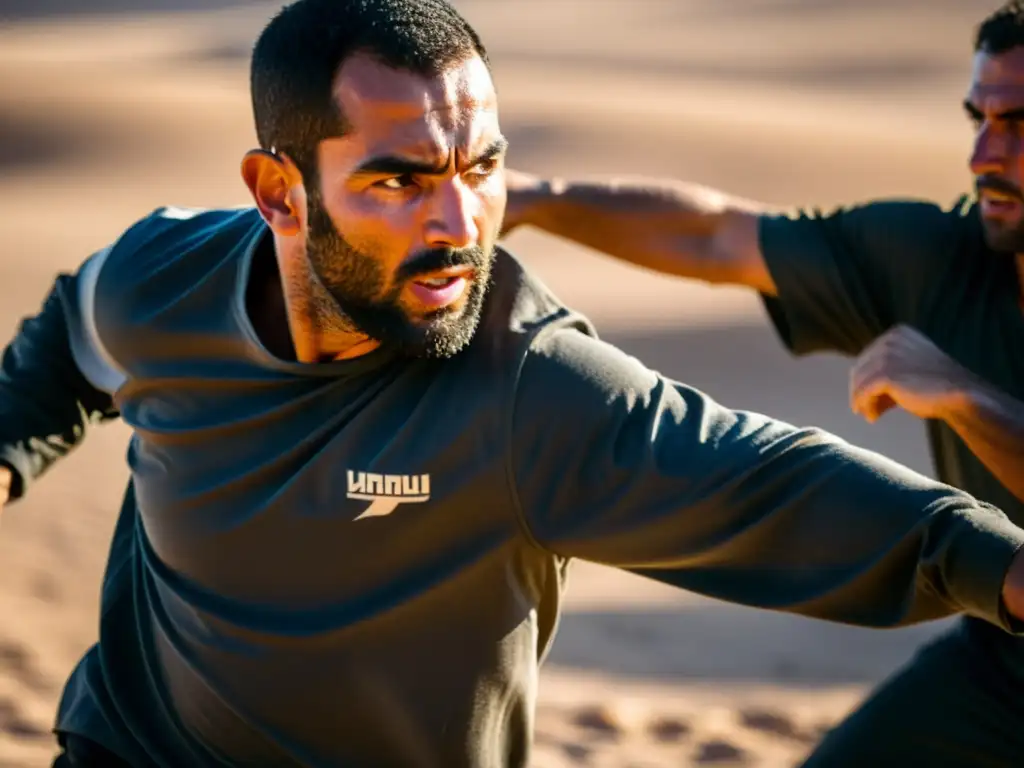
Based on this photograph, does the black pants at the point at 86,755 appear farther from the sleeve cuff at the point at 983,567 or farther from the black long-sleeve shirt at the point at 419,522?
the sleeve cuff at the point at 983,567

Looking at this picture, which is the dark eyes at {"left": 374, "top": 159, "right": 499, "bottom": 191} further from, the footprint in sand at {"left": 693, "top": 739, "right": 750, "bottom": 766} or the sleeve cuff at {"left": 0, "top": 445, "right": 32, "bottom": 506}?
the footprint in sand at {"left": 693, "top": 739, "right": 750, "bottom": 766}

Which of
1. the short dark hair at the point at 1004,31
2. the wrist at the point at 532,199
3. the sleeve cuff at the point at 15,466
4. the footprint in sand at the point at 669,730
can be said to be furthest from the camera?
the footprint in sand at the point at 669,730

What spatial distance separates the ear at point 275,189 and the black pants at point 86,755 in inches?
38.0

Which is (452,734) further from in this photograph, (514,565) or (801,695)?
(801,695)

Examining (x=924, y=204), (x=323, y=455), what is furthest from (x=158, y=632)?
(x=924, y=204)

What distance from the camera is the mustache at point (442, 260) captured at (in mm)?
2672

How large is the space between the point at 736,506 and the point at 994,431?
3.77 ft

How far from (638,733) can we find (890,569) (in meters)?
3.80

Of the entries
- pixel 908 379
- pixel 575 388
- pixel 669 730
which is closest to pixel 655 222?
pixel 908 379

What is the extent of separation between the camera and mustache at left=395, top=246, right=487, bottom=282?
8.77ft

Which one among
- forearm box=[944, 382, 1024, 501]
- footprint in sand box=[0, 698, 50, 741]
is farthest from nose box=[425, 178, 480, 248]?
footprint in sand box=[0, 698, 50, 741]

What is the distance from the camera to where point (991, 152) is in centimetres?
408

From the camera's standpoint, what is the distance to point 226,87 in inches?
696

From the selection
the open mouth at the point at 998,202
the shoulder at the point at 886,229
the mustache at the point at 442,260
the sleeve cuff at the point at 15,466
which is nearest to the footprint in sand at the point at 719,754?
the shoulder at the point at 886,229
